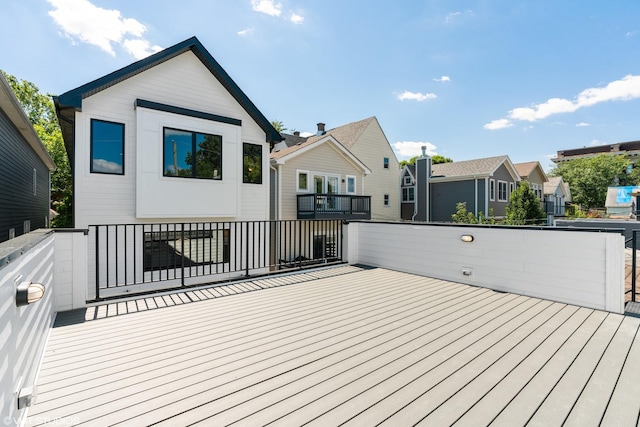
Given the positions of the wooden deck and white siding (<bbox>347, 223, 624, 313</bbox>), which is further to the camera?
white siding (<bbox>347, 223, 624, 313</bbox>)

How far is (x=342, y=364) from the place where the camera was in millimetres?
2340

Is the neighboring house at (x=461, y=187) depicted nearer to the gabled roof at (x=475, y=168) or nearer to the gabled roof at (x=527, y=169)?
the gabled roof at (x=475, y=168)

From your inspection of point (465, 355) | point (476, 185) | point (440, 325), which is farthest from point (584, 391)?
point (476, 185)

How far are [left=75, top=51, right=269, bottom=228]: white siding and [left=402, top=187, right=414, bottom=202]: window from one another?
14062 millimetres

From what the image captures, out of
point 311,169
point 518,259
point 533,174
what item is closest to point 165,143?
point 311,169

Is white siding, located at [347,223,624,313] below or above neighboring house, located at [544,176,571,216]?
below

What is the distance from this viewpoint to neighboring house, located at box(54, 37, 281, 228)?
23.1 feet

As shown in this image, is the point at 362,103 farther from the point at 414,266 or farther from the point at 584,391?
the point at 584,391

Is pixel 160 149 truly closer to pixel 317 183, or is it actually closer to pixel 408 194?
→ pixel 317 183

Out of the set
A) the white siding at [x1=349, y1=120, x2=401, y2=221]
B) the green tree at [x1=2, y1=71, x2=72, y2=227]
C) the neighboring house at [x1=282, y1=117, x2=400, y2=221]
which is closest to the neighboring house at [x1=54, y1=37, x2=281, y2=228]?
the neighboring house at [x1=282, y1=117, x2=400, y2=221]

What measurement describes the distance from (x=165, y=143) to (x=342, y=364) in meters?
7.72

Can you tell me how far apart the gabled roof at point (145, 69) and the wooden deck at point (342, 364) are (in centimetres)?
558

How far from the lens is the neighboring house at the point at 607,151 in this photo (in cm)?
5638

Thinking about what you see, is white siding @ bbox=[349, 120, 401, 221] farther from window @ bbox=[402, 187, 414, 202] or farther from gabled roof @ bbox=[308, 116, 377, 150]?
window @ bbox=[402, 187, 414, 202]
